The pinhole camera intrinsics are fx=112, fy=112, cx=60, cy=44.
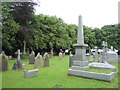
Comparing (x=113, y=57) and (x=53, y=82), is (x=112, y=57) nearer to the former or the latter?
(x=113, y=57)

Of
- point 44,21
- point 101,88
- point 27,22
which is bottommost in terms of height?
point 101,88

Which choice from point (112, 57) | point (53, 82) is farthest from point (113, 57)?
point (53, 82)

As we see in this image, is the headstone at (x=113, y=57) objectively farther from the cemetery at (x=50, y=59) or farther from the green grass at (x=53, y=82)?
the green grass at (x=53, y=82)

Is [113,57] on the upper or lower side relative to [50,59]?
upper

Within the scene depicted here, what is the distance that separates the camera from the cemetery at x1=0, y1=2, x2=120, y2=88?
6218 millimetres

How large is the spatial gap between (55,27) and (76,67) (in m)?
20.4

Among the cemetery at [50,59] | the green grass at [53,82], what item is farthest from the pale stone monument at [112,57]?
the green grass at [53,82]

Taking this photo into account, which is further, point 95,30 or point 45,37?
point 95,30

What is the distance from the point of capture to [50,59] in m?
18.8

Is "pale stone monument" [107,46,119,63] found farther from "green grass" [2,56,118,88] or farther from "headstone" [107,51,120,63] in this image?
"green grass" [2,56,118,88]

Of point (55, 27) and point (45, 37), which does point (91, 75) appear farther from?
point (55, 27)

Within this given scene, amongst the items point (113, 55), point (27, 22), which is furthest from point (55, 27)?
point (113, 55)

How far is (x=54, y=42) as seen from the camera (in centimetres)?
2620

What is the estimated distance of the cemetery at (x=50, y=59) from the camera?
20.4 feet
